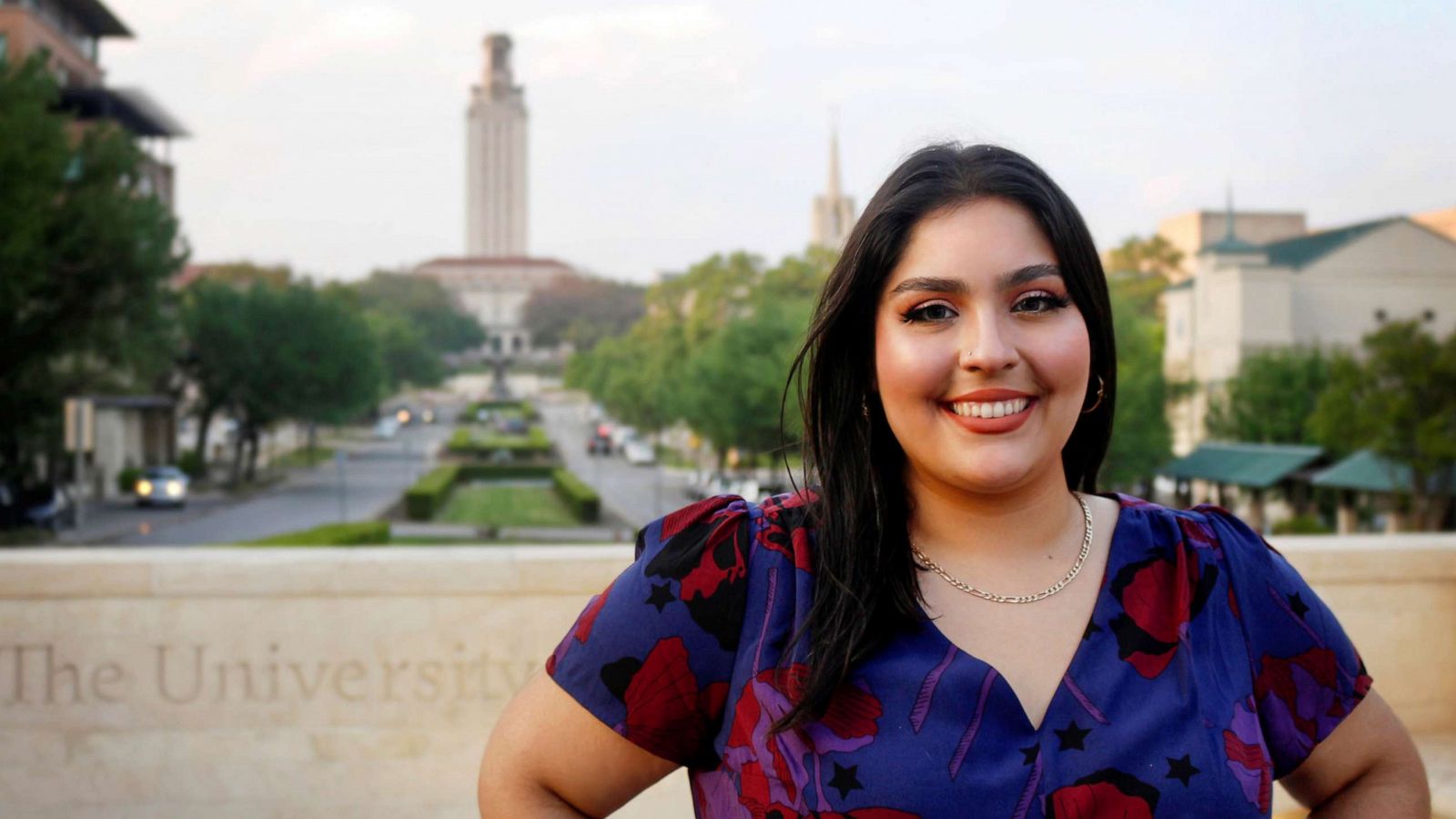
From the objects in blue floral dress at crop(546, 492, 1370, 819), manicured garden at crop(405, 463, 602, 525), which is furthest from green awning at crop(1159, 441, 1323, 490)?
blue floral dress at crop(546, 492, 1370, 819)

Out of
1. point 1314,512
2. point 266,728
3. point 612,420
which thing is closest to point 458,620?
point 266,728

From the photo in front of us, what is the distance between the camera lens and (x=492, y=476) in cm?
5197

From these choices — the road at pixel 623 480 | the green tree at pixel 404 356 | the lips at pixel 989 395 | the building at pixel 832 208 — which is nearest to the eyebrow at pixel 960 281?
the lips at pixel 989 395

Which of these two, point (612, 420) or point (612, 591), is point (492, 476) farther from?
point (612, 591)

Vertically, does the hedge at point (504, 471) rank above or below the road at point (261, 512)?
above

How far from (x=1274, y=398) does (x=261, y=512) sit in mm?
30413

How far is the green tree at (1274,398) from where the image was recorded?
4478 cm

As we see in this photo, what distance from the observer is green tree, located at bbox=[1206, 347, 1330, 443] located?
44781mm

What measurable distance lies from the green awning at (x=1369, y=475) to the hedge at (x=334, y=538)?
75.9 ft

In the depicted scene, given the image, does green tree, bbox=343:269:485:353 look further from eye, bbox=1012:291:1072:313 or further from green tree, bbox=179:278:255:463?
eye, bbox=1012:291:1072:313

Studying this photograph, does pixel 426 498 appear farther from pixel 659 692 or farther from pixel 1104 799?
pixel 1104 799

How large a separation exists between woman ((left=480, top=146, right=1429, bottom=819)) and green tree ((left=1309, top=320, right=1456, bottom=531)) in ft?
105

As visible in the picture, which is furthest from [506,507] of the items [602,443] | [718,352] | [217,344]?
[602,443]

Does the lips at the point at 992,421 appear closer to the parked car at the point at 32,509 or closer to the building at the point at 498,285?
the parked car at the point at 32,509
